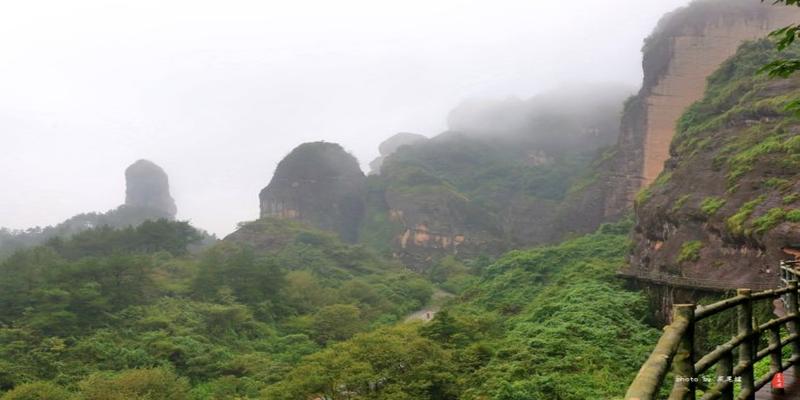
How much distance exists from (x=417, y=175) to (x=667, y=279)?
248 ft

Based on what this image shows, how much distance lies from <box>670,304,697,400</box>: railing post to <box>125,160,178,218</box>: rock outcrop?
129m

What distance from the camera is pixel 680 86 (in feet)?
160

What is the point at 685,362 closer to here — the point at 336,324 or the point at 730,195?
the point at 730,195

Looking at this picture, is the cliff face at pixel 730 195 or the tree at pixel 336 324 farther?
the tree at pixel 336 324

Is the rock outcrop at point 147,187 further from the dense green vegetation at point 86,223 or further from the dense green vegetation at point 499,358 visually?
the dense green vegetation at point 499,358

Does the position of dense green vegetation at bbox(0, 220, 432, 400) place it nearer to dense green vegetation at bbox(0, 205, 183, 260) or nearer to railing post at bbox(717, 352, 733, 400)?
railing post at bbox(717, 352, 733, 400)

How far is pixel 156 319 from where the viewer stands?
3108cm

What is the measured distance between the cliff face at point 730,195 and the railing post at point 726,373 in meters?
12.8

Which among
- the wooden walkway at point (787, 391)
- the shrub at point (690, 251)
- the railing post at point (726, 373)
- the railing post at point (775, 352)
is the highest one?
the railing post at point (726, 373)

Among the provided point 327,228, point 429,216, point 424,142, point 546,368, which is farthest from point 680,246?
point 424,142

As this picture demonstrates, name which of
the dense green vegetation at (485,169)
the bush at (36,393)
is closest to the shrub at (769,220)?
the bush at (36,393)

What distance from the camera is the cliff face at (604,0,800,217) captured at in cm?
4741

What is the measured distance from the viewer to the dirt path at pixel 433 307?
4872 cm

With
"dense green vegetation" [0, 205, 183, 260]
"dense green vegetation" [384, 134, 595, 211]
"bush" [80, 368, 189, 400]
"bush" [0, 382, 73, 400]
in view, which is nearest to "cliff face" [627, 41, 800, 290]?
"bush" [80, 368, 189, 400]
